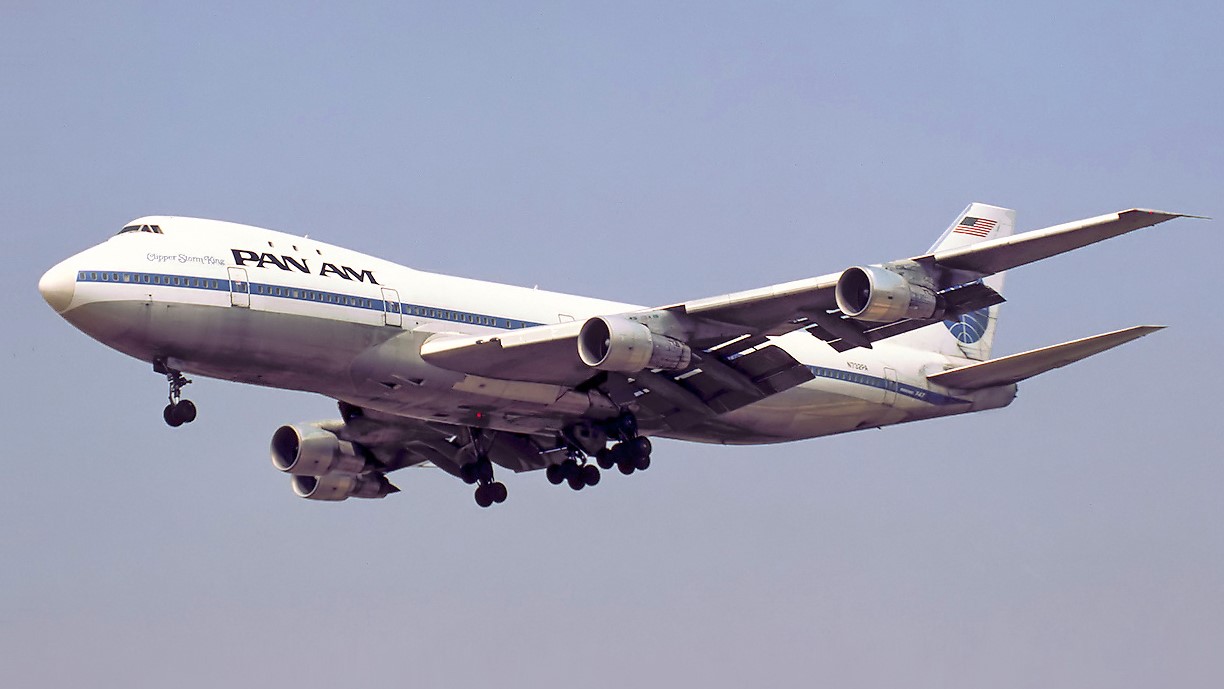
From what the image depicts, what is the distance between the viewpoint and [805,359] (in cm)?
4462

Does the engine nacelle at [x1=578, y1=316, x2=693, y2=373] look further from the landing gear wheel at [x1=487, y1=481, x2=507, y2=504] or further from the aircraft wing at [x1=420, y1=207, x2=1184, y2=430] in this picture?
the landing gear wheel at [x1=487, y1=481, x2=507, y2=504]

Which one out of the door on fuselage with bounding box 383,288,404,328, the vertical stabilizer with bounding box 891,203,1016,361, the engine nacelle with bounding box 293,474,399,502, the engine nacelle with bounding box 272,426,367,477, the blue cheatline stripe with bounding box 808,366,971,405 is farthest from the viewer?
the vertical stabilizer with bounding box 891,203,1016,361

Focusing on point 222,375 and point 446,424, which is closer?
point 222,375

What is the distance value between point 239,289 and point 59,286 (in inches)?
145

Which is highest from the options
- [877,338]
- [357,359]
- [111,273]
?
[111,273]

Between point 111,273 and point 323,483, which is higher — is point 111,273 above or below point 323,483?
above

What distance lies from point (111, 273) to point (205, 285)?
1.94 m

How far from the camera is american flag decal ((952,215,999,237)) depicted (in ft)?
166

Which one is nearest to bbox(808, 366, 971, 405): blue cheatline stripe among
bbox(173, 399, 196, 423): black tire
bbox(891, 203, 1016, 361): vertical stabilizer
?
bbox(891, 203, 1016, 361): vertical stabilizer

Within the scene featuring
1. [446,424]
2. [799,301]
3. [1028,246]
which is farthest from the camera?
[446,424]

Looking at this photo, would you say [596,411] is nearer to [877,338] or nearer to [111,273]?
[877,338]

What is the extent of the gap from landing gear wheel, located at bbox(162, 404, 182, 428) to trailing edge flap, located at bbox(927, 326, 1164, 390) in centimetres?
2070

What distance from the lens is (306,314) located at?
36.9m

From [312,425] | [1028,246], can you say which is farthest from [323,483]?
[1028,246]
